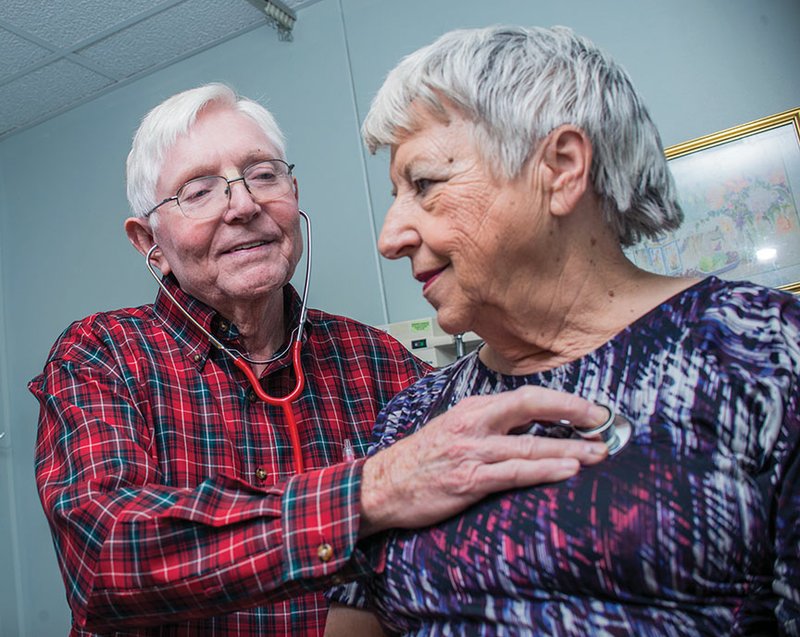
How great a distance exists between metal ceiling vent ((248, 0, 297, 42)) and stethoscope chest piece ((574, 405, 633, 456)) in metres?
2.42

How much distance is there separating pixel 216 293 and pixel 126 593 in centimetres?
62

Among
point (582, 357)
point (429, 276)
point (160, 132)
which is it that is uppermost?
point (160, 132)

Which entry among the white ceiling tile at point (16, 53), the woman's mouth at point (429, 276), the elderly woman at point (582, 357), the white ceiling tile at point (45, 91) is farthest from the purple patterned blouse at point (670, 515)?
the white ceiling tile at point (45, 91)

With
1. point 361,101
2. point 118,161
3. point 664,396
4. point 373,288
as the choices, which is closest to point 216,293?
point 664,396

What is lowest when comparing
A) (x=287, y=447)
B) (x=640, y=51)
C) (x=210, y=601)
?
(x=210, y=601)

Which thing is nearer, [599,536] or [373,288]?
[599,536]

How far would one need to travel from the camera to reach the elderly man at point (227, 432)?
841 mm

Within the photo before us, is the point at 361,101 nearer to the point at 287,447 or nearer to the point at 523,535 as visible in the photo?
the point at 287,447

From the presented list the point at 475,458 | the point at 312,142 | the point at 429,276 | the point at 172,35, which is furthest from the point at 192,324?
the point at 172,35

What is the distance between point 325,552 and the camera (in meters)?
0.85

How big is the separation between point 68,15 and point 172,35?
0.41 metres

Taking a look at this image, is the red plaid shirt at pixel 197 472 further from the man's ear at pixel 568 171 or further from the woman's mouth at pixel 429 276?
the man's ear at pixel 568 171

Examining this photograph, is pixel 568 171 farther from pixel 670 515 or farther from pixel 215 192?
pixel 215 192

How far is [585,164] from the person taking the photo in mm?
860
